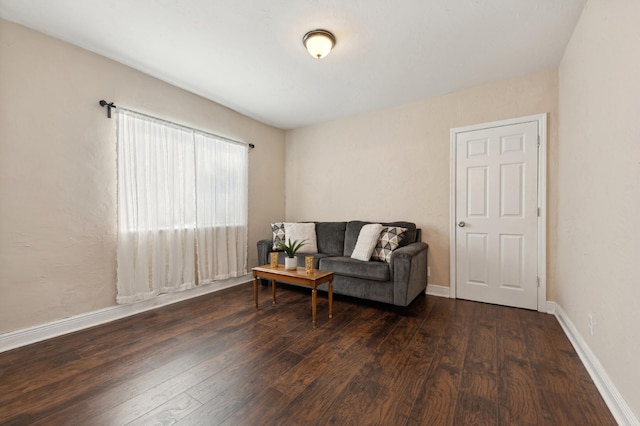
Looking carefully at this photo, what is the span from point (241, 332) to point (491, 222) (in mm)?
2919

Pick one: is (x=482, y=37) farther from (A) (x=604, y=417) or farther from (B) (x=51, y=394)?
(B) (x=51, y=394)

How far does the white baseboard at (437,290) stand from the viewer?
3410 mm

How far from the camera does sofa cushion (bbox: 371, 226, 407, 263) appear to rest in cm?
321

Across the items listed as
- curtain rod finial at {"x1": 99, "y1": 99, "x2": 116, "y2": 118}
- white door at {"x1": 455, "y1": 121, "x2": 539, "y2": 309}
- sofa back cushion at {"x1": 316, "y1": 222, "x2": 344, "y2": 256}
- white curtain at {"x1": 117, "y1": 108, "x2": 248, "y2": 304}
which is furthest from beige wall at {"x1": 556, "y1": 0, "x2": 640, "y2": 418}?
curtain rod finial at {"x1": 99, "y1": 99, "x2": 116, "y2": 118}

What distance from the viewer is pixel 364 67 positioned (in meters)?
2.81

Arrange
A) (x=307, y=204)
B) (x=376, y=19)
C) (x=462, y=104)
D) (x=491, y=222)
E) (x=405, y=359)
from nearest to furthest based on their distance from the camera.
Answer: (x=405, y=359), (x=376, y=19), (x=491, y=222), (x=462, y=104), (x=307, y=204)

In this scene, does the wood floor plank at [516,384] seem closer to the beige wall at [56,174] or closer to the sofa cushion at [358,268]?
the sofa cushion at [358,268]

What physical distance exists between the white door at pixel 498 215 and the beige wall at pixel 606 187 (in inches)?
19.1

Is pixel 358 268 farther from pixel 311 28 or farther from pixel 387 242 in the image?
pixel 311 28

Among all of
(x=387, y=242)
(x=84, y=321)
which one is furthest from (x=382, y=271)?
(x=84, y=321)

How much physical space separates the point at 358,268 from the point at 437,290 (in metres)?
1.19

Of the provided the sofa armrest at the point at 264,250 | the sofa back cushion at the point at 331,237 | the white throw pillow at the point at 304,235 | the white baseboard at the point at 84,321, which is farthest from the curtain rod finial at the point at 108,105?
the sofa back cushion at the point at 331,237

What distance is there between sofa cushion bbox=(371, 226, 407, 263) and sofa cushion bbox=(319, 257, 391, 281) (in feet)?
0.73

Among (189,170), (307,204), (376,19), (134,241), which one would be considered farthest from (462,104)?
(134,241)
